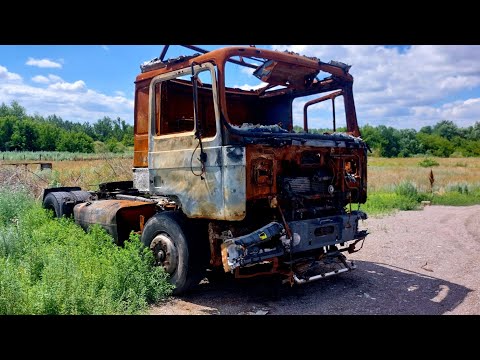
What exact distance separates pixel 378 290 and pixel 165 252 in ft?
9.94

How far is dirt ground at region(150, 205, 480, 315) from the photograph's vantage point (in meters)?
5.24

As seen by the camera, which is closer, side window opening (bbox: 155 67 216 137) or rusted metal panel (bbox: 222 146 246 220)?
rusted metal panel (bbox: 222 146 246 220)

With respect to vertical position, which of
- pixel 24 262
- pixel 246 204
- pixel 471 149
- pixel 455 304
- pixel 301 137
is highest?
pixel 471 149

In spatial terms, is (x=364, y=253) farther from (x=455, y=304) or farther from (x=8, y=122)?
(x=8, y=122)

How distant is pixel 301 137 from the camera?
541 centimetres

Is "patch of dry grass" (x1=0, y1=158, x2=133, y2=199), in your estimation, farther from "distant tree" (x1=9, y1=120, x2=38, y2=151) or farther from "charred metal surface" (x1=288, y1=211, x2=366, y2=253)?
"distant tree" (x1=9, y1=120, x2=38, y2=151)

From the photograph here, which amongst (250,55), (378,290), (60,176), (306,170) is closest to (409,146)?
(60,176)

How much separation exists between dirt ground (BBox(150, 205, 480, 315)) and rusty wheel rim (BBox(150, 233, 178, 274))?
17.5 inches

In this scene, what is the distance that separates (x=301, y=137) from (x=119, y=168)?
1105 centimetres

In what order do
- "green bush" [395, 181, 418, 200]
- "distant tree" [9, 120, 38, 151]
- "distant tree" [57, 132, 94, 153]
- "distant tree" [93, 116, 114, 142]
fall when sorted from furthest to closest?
"distant tree" [93, 116, 114, 142]
"distant tree" [57, 132, 94, 153]
"distant tree" [9, 120, 38, 151]
"green bush" [395, 181, 418, 200]

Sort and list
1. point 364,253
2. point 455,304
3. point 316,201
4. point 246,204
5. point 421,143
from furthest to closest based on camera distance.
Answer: point 421,143
point 364,253
point 316,201
point 455,304
point 246,204

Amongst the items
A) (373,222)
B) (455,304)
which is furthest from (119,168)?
(455,304)

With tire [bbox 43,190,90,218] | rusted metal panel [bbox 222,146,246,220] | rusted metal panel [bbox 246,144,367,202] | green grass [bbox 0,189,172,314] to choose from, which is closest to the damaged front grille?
rusted metal panel [bbox 246,144,367,202]

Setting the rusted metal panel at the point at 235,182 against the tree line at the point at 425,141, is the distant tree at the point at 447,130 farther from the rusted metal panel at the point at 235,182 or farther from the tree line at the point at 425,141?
the rusted metal panel at the point at 235,182
